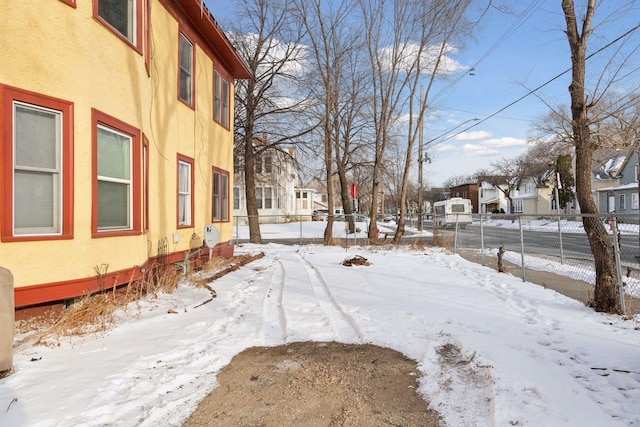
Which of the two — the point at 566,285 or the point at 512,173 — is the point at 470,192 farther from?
the point at 566,285

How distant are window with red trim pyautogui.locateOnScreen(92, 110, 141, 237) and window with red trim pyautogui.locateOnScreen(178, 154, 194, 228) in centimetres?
247

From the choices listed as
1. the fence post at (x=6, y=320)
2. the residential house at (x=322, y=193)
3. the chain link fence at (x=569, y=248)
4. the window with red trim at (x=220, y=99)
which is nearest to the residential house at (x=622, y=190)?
the chain link fence at (x=569, y=248)

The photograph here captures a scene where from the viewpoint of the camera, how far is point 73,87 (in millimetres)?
5199

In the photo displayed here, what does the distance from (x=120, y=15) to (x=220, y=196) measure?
19.5 feet

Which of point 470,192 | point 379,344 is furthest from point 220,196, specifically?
point 470,192

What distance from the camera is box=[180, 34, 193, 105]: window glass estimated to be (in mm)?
9102

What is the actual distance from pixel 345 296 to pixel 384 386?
3494 mm

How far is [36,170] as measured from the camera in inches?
192

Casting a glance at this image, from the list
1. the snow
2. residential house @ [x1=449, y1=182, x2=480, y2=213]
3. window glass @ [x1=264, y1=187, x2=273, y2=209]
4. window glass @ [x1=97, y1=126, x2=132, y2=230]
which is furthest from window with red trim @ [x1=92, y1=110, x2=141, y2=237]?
residential house @ [x1=449, y1=182, x2=480, y2=213]

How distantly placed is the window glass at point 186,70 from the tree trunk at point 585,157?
7.39 metres

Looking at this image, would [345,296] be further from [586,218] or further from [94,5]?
[94,5]

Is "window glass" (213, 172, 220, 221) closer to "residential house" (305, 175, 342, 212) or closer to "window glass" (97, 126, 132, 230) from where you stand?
"window glass" (97, 126, 132, 230)

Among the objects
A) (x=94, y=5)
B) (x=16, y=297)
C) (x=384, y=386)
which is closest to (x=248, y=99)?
(x=94, y=5)

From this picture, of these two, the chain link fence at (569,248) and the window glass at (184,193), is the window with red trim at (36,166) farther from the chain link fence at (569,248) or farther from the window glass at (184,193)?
the chain link fence at (569,248)
